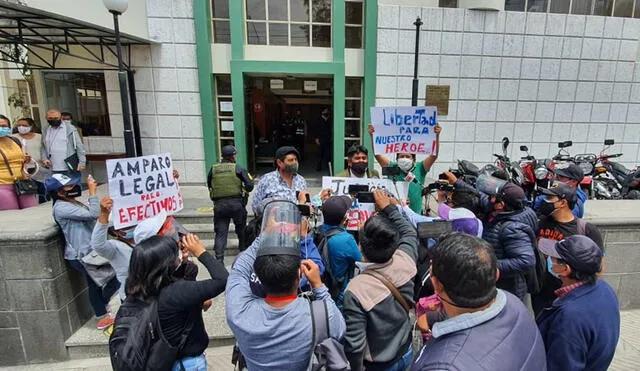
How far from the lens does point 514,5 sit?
8203 mm

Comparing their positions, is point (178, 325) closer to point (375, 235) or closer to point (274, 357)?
point (274, 357)

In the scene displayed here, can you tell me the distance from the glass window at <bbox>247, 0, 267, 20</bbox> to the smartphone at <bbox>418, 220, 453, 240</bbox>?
7075mm

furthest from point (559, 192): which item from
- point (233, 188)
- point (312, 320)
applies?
point (233, 188)

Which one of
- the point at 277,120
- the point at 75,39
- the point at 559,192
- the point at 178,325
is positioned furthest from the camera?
the point at 277,120

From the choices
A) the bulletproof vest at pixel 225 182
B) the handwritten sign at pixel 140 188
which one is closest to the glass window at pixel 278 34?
the bulletproof vest at pixel 225 182

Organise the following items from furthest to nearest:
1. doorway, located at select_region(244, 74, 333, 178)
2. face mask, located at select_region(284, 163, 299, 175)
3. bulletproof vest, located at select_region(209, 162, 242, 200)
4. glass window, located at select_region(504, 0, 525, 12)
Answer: doorway, located at select_region(244, 74, 333, 178) → glass window, located at select_region(504, 0, 525, 12) → bulletproof vest, located at select_region(209, 162, 242, 200) → face mask, located at select_region(284, 163, 299, 175)

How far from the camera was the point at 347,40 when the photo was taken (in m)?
8.23

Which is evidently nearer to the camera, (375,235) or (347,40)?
(375,235)

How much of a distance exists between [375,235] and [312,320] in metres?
0.58

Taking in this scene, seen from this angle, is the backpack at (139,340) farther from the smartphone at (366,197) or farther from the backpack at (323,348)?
the smartphone at (366,197)

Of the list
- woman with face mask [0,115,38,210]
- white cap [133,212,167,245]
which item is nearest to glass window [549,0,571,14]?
white cap [133,212,167,245]

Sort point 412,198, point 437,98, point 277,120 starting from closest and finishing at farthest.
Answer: point 412,198 → point 437,98 → point 277,120

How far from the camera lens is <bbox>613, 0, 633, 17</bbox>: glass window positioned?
8641 millimetres

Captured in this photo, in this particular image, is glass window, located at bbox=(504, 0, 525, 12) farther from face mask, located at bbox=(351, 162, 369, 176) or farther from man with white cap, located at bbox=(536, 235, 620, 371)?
man with white cap, located at bbox=(536, 235, 620, 371)
